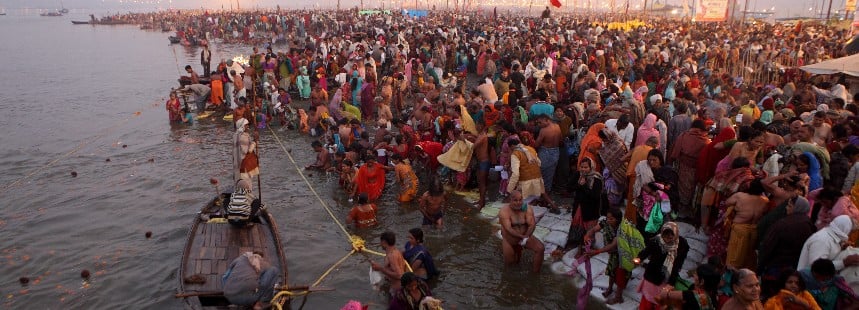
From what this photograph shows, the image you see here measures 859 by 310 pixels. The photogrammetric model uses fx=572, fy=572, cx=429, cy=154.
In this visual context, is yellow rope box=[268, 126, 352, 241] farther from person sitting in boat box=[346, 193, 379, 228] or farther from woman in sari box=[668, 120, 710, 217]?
woman in sari box=[668, 120, 710, 217]

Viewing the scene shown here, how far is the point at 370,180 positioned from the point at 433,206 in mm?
1679

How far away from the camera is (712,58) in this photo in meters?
19.1

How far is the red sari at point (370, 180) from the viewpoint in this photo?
10000 millimetres

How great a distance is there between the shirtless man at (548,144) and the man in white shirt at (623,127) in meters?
0.82

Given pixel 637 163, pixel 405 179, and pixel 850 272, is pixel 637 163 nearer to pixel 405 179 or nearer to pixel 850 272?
pixel 850 272

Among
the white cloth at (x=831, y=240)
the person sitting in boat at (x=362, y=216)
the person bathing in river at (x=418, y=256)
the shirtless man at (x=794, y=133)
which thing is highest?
the shirtless man at (x=794, y=133)

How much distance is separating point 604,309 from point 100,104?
72.9 feet

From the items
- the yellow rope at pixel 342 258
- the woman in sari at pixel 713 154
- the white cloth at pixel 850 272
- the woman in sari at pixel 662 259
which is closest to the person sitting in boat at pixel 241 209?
the yellow rope at pixel 342 258

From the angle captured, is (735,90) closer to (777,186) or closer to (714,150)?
(714,150)

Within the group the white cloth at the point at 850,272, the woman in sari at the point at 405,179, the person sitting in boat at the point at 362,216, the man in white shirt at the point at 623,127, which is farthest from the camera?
the woman in sari at the point at 405,179

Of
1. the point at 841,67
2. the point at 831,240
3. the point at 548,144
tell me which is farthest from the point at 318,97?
the point at 831,240

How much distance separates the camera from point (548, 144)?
905 centimetres

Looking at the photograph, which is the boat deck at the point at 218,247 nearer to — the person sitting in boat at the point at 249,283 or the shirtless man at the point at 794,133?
the person sitting in boat at the point at 249,283

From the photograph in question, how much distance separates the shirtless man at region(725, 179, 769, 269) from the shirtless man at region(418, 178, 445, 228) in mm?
3957
